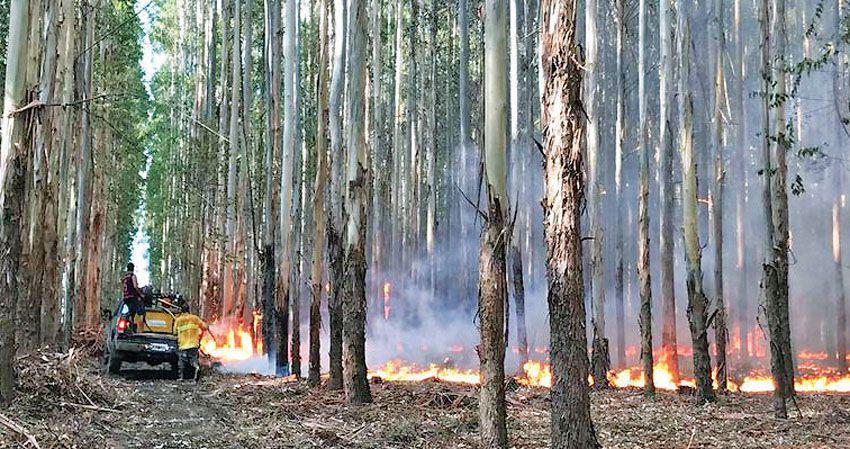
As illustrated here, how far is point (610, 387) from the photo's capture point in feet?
51.2

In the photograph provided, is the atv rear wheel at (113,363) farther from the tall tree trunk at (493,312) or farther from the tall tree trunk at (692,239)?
the tall tree trunk at (692,239)

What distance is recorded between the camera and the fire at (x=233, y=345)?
2109 centimetres

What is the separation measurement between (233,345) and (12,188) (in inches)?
564

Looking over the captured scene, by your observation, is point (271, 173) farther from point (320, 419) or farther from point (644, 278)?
point (320, 419)

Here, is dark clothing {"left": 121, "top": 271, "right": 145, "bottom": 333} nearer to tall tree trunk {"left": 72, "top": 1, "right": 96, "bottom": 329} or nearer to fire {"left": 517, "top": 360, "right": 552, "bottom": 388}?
tall tree trunk {"left": 72, "top": 1, "right": 96, "bottom": 329}

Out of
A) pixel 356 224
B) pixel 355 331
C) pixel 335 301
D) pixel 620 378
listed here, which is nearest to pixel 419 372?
pixel 620 378

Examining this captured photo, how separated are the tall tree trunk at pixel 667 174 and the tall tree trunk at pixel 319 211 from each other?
19.3 ft

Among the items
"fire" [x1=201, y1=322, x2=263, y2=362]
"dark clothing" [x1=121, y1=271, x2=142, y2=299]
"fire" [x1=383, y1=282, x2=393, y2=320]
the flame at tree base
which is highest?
"dark clothing" [x1=121, y1=271, x2=142, y2=299]

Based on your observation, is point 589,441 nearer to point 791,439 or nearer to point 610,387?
point 791,439

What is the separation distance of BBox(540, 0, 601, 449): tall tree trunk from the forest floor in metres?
1.77

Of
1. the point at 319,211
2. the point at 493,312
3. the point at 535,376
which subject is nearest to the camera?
the point at 493,312

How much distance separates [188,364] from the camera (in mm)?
14891

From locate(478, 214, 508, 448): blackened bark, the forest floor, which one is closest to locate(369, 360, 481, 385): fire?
the forest floor

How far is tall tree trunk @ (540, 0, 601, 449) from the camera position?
6.69 meters
